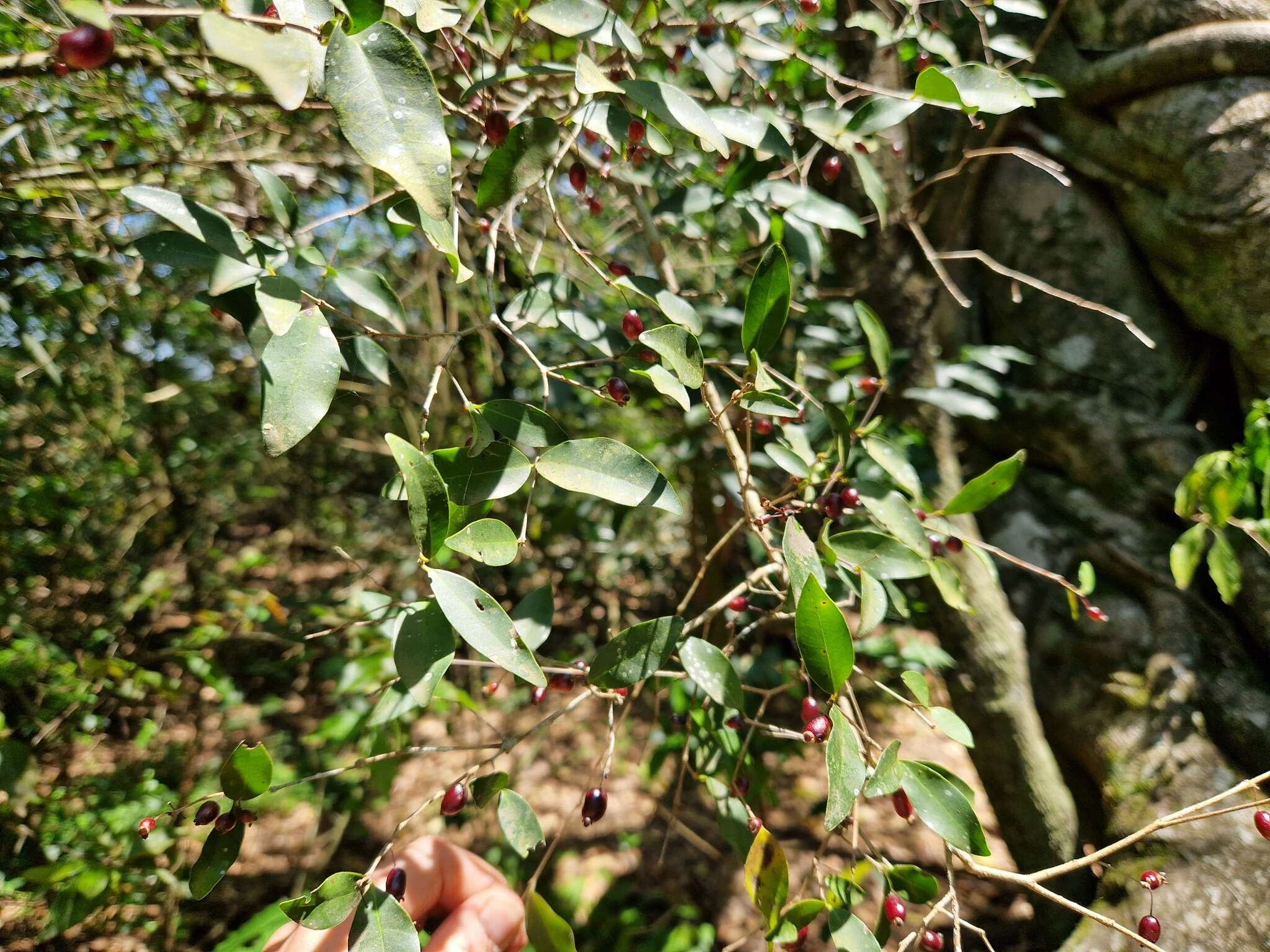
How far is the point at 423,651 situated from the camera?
616 mm

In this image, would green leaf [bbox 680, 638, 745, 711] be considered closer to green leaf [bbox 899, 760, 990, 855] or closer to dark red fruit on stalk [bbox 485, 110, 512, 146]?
green leaf [bbox 899, 760, 990, 855]

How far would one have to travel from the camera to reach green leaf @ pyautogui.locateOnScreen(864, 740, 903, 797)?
2.02ft

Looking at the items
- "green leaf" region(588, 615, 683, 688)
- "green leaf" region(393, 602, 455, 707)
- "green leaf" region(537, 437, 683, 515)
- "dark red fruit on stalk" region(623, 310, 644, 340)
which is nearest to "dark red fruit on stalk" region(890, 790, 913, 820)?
"green leaf" region(588, 615, 683, 688)

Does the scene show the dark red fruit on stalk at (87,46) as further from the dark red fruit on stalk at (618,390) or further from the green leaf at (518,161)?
the dark red fruit on stalk at (618,390)

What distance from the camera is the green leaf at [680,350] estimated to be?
2.10 ft

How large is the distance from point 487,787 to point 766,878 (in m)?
0.32

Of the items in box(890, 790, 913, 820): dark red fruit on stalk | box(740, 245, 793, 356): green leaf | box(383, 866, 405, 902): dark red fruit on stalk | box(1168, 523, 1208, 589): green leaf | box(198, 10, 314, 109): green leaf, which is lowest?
box(383, 866, 405, 902): dark red fruit on stalk

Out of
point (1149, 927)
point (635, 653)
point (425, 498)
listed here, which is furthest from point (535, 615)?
point (1149, 927)

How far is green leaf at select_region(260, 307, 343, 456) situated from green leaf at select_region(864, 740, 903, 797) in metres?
0.61

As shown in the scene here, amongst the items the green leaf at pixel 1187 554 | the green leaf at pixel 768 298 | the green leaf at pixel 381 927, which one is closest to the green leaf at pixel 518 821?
the green leaf at pixel 381 927

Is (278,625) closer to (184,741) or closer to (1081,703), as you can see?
(184,741)

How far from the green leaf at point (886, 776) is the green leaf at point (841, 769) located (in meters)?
0.04

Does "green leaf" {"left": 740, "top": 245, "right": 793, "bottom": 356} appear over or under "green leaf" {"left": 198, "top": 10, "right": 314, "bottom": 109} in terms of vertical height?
under

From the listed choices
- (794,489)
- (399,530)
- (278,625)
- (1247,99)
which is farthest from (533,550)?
(1247,99)
